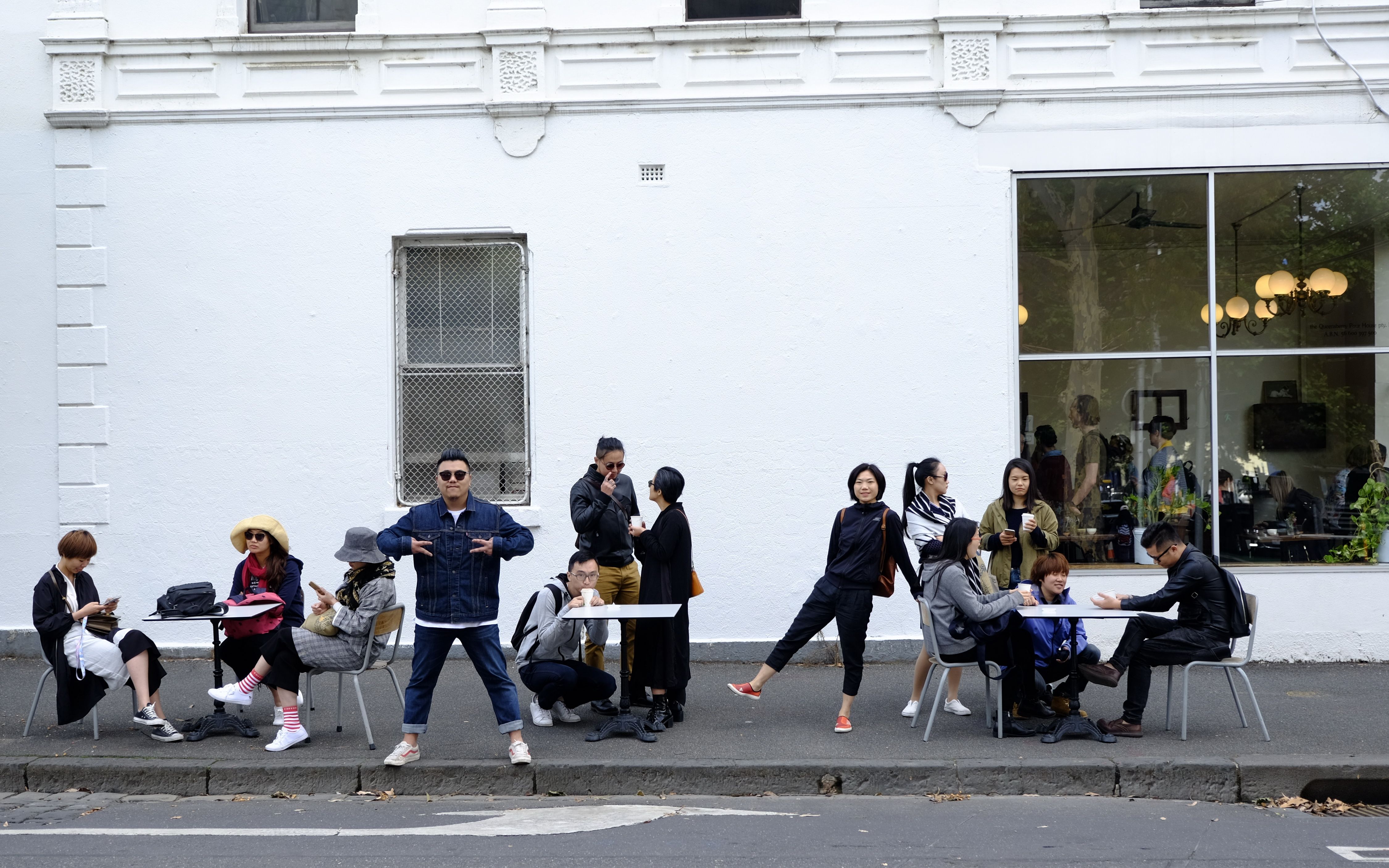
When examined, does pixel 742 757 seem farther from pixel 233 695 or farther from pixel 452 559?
pixel 233 695

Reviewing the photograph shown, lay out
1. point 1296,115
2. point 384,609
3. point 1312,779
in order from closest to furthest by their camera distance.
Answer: point 1312,779 → point 384,609 → point 1296,115

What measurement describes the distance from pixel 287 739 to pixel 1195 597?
18.2 feet

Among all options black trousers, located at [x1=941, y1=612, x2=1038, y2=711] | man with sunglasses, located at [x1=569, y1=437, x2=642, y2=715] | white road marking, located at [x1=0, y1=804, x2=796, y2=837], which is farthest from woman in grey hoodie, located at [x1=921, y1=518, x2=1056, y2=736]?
man with sunglasses, located at [x1=569, y1=437, x2=642, y2=715]

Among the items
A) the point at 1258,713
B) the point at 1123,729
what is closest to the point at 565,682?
the point at 1123,729

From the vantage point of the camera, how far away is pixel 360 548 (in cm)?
685

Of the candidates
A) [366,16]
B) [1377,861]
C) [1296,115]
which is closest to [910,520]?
[1377,861]

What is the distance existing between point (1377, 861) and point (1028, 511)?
10.7 ft

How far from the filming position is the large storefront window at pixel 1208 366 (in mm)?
9664

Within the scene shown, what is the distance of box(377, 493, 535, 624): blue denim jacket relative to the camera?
636 cm

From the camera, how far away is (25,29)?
381 inches

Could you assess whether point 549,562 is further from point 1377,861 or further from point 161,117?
point 1377,861

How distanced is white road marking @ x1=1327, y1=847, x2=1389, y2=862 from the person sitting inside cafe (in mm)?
1682

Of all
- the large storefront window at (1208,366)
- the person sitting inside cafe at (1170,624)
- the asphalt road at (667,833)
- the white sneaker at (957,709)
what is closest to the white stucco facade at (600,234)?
the large storefront window at (1208,366)

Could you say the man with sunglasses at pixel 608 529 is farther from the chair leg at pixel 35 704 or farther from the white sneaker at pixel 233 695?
the chair leg at pixel 35 704
